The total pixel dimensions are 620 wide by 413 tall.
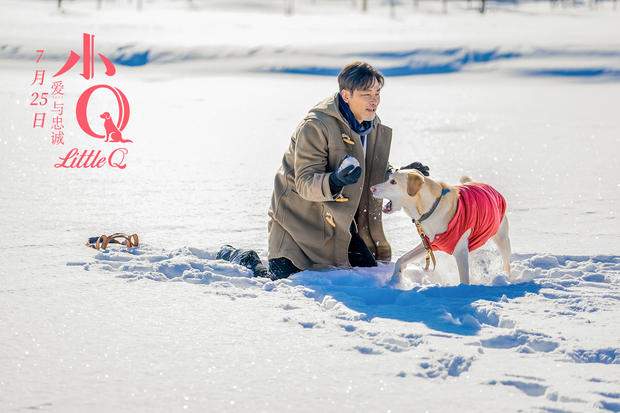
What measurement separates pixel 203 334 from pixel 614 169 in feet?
18.2

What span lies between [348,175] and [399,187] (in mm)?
342

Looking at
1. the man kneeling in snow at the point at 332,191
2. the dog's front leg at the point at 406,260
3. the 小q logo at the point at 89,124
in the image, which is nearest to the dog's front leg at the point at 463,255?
the dog's front leg at the point at 406,260

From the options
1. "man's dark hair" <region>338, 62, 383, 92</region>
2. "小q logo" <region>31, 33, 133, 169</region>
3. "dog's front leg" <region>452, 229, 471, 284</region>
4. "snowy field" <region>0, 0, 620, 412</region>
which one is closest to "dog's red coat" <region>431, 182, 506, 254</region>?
"dog's front leg" <region>452, 229, 471, 284</region>

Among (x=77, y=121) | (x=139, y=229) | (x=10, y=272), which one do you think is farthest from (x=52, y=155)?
(x=10, y=272)

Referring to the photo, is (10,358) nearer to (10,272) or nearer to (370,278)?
(10,272)

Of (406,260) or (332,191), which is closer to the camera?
(332,191)

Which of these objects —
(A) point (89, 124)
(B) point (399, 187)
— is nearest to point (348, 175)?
(B) point (399, 187)

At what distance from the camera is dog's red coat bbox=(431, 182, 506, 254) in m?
4.67

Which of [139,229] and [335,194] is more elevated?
[335,194]

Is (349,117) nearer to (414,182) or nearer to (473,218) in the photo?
(414,182)

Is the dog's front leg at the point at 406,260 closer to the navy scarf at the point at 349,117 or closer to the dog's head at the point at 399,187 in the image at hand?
the dog's head at the point at 399,187

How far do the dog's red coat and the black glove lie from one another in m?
0.56

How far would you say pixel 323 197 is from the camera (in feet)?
15.4

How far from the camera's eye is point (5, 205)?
6656 mm
